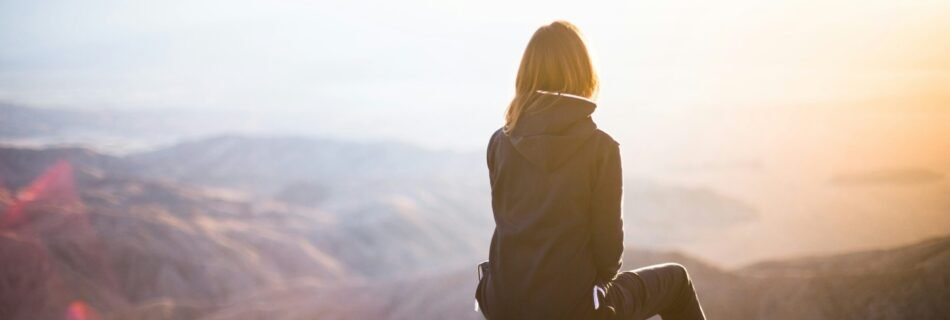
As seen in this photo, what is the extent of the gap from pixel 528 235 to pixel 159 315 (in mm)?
13637

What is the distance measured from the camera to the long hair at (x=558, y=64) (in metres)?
2.53

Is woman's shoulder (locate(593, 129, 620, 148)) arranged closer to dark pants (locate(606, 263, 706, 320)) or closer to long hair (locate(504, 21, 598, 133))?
long hair (locate(504, 21, 598, 133))

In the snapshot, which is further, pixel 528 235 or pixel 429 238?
pixel 429 238

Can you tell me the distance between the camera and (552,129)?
247 cm

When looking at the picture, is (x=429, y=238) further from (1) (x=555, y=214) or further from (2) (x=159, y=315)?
(1) (x=555, y=214)

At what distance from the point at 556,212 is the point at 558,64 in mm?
516

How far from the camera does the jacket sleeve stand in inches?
95.3

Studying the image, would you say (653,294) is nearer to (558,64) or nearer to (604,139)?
(604,139)

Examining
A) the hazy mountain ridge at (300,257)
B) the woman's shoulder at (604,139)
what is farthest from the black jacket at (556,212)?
the hazy mountain ridge at (300,257)

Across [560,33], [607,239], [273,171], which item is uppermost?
[560,33]

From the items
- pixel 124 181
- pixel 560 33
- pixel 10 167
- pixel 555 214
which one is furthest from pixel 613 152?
pixel 10 167

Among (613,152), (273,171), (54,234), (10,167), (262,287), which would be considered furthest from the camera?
(273,171)

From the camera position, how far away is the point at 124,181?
49250 mm

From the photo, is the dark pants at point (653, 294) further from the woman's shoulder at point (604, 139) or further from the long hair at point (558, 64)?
the long hair at point (558, 64)
